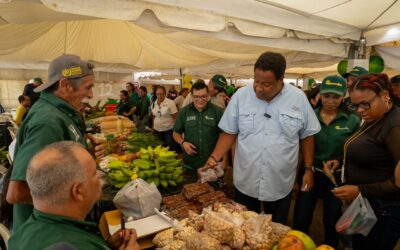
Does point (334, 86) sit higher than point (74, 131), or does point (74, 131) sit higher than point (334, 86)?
point (334, 86)

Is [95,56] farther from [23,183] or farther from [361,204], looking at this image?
[361,204]

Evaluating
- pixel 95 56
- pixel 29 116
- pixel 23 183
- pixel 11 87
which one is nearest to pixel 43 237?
pixel 23 183

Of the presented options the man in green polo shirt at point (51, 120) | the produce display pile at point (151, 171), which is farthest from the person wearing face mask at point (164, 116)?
the man in green polo shirt at point (51, 120)

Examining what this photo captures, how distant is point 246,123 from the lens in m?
2.20

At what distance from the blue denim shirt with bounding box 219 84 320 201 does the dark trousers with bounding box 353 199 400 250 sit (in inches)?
25.1

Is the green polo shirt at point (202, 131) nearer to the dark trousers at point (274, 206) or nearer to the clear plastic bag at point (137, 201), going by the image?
the dark trousers at point (274, 206)

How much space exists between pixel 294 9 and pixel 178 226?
279 cm

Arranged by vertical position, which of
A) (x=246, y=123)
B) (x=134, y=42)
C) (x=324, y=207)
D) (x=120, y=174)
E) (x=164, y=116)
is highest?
(x=134, y=42)

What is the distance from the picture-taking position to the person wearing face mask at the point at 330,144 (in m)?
2.54

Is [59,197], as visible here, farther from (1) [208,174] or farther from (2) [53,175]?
(1) [208,174]

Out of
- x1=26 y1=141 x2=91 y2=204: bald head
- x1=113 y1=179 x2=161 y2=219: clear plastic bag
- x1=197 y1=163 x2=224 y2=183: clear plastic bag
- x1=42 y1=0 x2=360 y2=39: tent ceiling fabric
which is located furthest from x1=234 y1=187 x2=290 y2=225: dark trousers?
→ x1=42 y1=0 x2=360 y2=39: tent ceiling fabric

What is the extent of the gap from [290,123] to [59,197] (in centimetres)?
172

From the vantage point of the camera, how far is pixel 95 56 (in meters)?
7.15

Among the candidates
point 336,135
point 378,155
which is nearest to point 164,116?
point 336,135
